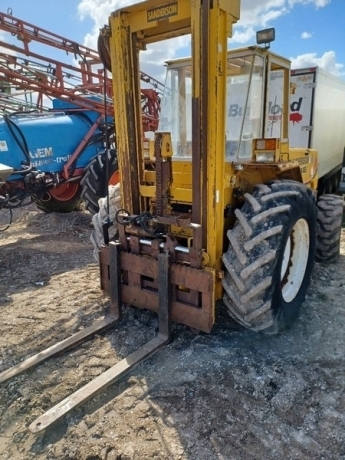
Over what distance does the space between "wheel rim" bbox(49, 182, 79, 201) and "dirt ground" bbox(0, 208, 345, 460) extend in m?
3.80

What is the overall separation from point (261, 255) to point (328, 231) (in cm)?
252

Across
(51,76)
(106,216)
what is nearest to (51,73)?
(51,76)

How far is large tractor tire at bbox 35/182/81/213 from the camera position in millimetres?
7746

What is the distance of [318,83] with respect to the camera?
7.14 metres

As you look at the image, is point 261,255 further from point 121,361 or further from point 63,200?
point 63,200

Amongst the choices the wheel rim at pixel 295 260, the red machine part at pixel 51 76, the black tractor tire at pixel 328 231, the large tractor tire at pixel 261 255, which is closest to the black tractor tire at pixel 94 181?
the red machine part at pixel 51 76

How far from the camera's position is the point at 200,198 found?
303cm

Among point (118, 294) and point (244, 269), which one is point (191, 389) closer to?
point (244, 269)

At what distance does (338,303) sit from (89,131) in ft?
17.0

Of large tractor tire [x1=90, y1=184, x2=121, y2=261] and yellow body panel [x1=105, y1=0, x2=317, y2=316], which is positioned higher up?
yellow body panel [x1=105, y1=0, x2=317, y2=316]

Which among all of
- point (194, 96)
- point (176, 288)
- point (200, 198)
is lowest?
point (176, 288)

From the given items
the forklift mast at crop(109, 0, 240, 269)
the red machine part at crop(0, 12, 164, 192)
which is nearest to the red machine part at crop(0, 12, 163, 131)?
the red machine part at crop(0, 12, 164, 192)

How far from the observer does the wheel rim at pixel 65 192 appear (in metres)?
7.71

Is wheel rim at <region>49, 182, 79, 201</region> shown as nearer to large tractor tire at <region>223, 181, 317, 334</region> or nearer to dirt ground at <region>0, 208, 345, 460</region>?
dirt ground at <region>0, 208, 345, 460</region>
